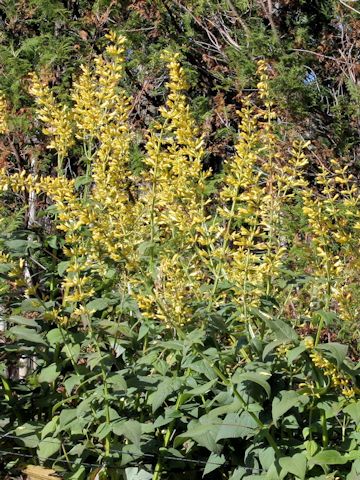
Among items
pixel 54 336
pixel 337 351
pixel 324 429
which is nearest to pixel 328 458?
pixel 324 429

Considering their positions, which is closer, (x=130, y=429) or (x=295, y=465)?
(x=295, y=465)

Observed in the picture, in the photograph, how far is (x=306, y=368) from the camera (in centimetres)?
277

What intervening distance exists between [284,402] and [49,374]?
1.00m

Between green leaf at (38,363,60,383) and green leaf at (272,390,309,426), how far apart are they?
924mm

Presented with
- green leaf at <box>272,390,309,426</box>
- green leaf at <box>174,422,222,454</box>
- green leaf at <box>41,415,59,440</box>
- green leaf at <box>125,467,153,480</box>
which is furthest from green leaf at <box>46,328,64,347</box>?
green leaf at <box>272,390,309,426</box>

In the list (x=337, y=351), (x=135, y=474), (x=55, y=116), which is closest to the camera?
(x=337, y=351)

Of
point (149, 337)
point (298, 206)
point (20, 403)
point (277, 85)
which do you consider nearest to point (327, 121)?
point (277, 85)

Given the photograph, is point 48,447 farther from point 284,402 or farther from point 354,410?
point 354,410

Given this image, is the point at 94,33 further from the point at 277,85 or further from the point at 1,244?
the point at 1,244

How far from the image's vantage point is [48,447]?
3082 millimetres

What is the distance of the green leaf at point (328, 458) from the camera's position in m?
2.62

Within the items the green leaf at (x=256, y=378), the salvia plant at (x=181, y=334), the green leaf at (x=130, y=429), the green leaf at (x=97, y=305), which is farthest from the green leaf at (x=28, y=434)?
the green leaf at (x=256, y=378)

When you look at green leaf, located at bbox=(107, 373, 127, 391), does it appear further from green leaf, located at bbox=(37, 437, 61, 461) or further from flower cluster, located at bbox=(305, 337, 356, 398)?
flower cluster, located at bbox=(305, 337, 356, 398)

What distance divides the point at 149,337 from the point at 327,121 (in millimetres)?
2465
